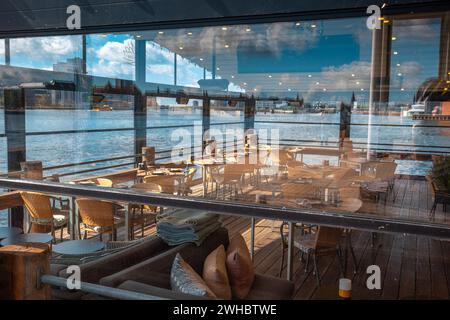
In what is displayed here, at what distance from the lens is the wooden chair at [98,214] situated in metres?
4.05

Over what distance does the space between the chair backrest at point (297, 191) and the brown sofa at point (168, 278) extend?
2.43 meters

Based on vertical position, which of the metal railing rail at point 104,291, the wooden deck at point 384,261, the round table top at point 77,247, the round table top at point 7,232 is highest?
the metal railing rail at point 104,291

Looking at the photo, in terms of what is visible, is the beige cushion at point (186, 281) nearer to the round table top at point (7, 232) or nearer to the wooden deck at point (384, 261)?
the wooden deck at point (384, 261)

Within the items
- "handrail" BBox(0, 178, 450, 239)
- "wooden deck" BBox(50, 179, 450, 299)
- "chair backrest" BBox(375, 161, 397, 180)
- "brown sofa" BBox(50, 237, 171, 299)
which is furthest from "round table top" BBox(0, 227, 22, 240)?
"chair backrest" BBox(375, 161, 397, 180)

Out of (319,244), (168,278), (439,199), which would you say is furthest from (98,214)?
(439,199)

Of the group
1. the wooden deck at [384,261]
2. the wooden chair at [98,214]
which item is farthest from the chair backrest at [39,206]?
the wooden deck at [384,261]

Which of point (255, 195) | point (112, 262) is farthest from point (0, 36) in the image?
point (112, 262)

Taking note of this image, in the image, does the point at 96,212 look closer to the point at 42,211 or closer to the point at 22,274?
the point at 42,211

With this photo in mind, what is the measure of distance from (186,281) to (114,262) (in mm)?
446

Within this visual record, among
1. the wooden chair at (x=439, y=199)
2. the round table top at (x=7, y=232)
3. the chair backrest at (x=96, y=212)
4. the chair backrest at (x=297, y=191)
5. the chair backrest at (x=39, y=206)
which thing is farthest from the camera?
the wooden chair at (x=439, y=199)

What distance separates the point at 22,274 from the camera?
5.05 ft

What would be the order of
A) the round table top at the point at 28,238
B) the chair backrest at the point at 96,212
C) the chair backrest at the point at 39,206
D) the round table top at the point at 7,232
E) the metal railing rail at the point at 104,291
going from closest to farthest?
the metal railing rail at the point at 104,291 < the round table top at the point at 28,238 < the round table top at the point at 7,232 < the chair backrest at the point at 96,212 < the chair backrest at the point at 39,206
